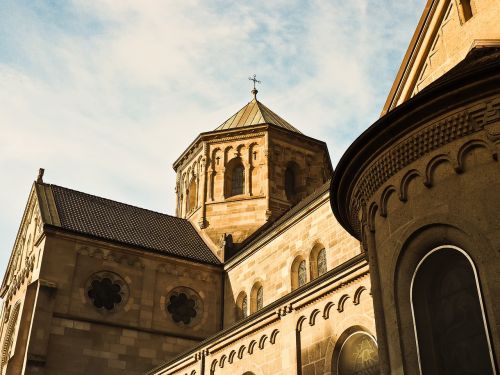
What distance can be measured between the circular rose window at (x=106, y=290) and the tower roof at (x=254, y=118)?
12447 mm

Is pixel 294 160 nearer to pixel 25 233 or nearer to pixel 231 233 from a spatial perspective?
pixel 231 233

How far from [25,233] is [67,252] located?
270 inches

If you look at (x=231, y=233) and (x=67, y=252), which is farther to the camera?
(x=231, y=233)

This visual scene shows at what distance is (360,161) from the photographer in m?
11.7

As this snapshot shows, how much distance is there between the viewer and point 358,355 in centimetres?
1445

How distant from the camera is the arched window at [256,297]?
28250mm

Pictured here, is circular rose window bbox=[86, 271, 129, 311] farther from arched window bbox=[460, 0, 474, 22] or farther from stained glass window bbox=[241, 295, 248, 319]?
arched window bbox=[460, 0, 474, 22]

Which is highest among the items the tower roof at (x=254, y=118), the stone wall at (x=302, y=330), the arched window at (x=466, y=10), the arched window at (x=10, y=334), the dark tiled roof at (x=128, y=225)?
the tower roof at (x=254, y=118)

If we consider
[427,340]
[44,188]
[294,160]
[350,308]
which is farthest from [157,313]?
[427,340]

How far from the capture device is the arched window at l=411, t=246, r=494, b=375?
9.19 meters

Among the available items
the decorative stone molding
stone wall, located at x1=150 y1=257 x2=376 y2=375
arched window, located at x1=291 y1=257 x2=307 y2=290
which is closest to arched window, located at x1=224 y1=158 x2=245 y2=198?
arched window, located at x1=291 y1=257 x2=307 y2=290

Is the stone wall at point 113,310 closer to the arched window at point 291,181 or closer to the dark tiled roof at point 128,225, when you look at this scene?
the dark tiled roof at point 128,225

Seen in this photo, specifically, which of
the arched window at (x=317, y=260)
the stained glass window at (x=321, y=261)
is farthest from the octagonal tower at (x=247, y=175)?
the stained glass window at (x=321, y=261)

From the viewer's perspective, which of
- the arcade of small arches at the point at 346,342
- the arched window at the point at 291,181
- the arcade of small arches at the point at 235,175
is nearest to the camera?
the arcade of small arches at the point at 346,342
